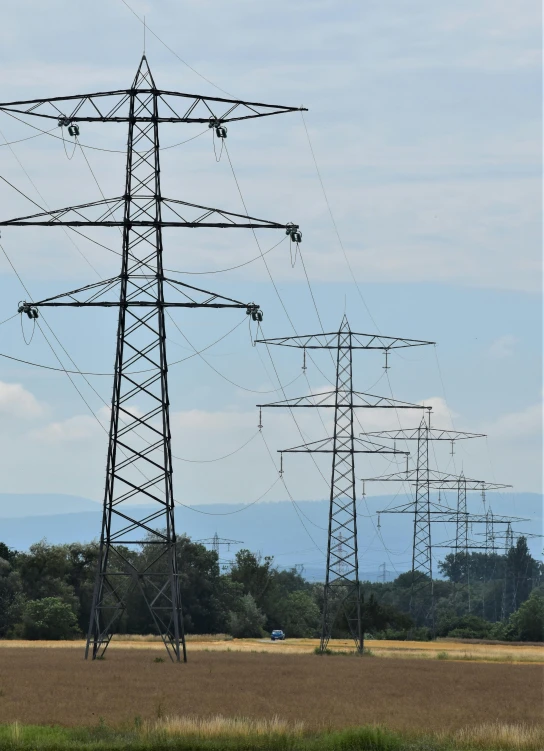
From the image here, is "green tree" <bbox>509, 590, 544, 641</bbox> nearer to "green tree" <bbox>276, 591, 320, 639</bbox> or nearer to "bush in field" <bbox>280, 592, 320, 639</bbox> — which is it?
"green tree" <bbox>276, 591, 320, 639</bbox>

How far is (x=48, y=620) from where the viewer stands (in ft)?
328

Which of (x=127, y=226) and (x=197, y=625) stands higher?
(x=127, y=226)

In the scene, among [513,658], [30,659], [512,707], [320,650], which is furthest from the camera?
[513,658]

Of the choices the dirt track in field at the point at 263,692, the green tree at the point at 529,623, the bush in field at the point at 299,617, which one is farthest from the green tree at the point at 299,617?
the dirt track in field at the point at 263,692

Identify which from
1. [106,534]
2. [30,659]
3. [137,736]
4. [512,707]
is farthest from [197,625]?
[137,736]

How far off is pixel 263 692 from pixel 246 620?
86312 mm

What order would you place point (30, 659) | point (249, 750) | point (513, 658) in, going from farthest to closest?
point (513, 658) → point (30, 659) → point (249, 750)

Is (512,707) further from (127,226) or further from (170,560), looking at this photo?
(127,226)

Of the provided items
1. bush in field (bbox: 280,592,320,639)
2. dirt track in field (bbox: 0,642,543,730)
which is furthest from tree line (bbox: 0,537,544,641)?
dirt track in field (bbox: 0,642,543,730)

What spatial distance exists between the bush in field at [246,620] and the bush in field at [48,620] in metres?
25.0

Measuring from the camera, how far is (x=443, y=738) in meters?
29.6

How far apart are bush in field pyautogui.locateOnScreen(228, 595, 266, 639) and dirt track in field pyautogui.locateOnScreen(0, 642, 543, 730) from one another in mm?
65679

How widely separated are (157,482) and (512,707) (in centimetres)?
1761

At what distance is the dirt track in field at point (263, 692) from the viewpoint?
33188 mm
